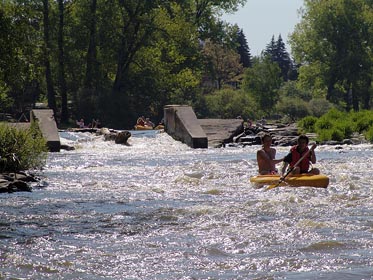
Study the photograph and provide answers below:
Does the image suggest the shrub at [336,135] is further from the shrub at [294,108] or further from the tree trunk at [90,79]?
the shrub at [294,108]

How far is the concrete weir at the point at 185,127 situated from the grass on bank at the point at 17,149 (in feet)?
34.4

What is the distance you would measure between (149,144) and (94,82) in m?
22.2

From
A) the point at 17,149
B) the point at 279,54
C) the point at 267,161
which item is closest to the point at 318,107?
the point at 267,161

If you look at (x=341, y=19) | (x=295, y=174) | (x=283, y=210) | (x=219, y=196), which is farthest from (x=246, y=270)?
(x=341, y=19)

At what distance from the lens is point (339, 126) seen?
33.4m

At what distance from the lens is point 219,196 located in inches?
587

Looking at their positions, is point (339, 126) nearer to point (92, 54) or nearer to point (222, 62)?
point (92, 54)

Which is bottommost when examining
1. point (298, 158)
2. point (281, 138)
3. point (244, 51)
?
point (281, 138)

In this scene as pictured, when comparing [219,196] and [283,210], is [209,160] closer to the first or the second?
[219,196]

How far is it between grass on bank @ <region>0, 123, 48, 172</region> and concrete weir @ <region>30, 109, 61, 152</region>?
7.49 metres

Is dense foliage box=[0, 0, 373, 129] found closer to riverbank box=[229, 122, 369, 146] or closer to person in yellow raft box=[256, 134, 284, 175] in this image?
riverbank box=[229, 122, 369, 146]

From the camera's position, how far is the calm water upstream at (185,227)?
860 centimetres

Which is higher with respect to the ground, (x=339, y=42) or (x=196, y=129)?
(x=339, y=42)

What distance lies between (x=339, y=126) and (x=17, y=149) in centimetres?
1828
